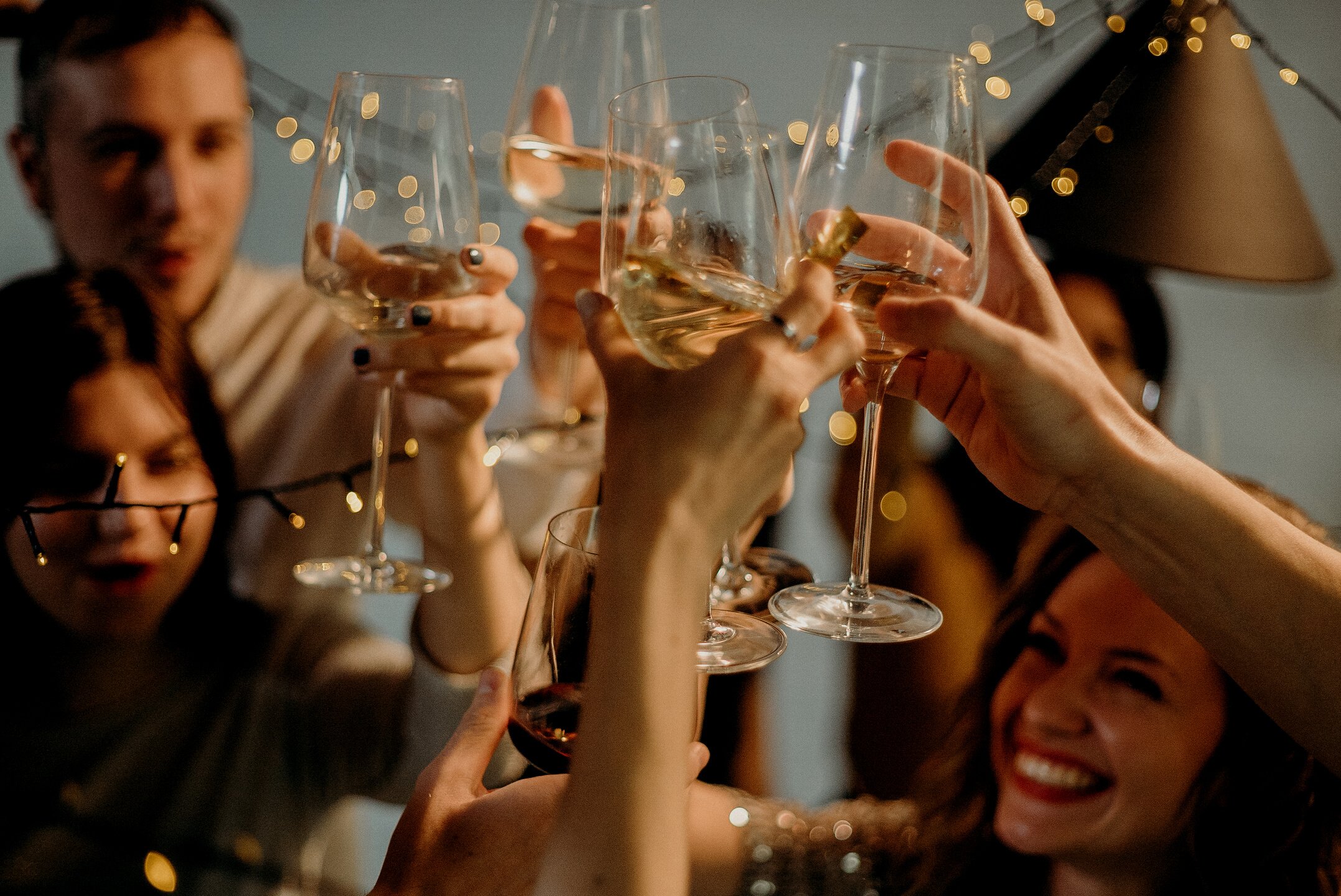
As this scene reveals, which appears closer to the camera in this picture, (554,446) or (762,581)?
(762,581)

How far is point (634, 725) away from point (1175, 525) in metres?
0.47

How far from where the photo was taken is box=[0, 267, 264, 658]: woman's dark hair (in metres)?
1.14

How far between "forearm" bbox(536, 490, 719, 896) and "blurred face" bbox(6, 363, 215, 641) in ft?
2.57

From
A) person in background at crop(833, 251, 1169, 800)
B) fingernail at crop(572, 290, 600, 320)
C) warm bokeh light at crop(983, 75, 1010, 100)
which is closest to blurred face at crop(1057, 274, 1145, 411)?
person in background at crop(833, 251, 1169, 800)

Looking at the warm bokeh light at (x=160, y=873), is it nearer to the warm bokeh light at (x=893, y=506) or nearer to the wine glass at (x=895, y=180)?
the wine glass at (x=895, y=180)

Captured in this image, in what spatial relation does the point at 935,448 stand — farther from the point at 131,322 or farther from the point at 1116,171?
the point at 131,322

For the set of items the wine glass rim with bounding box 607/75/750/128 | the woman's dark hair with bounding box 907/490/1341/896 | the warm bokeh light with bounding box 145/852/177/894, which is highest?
the wine glass rim with bounding box 607/75/750/128

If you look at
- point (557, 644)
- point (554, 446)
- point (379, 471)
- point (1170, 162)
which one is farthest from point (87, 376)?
point (1170, 162)

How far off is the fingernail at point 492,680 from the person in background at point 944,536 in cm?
41

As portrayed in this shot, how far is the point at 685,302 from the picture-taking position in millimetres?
611

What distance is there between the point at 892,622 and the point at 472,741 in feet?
1.04

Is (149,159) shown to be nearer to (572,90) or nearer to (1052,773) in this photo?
(572,90)

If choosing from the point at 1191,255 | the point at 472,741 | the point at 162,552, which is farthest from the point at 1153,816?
the point at 162,552

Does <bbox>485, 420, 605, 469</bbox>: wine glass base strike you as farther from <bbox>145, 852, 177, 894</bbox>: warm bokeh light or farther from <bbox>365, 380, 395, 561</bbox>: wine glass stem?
<bbox>145, 852, 177, 894</bbox>: warm bokeh light
